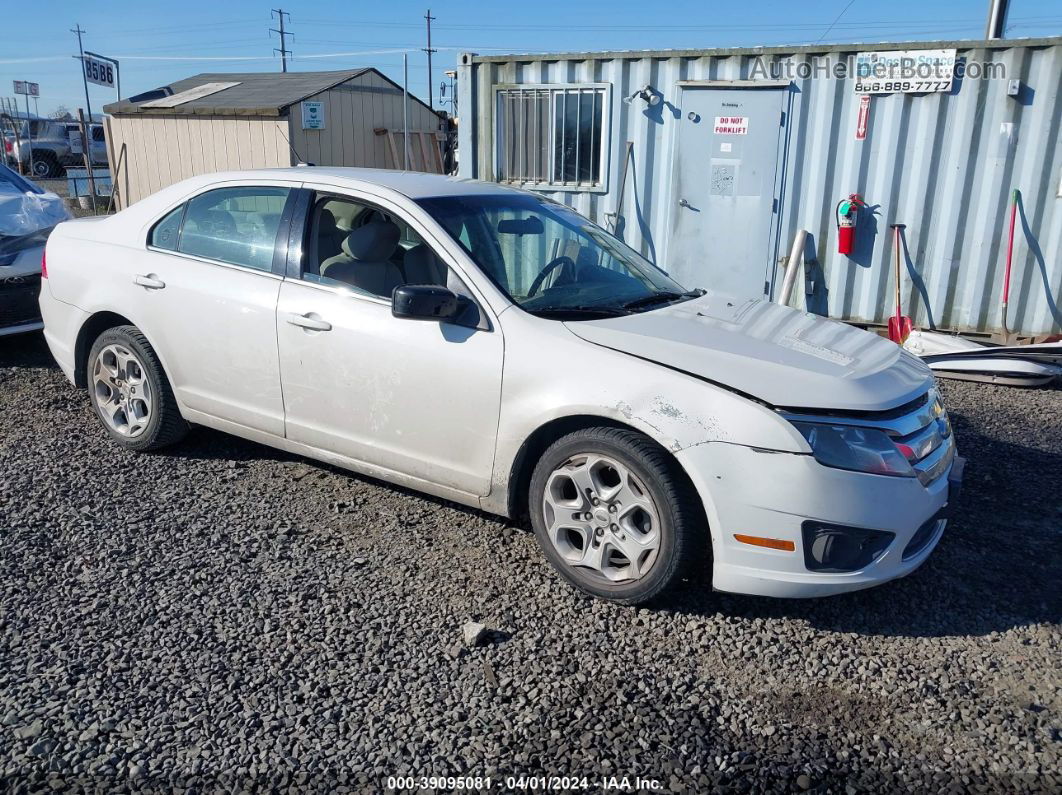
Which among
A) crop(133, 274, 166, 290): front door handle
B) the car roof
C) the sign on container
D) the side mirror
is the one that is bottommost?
crop(133, 274, 166, 290): front door handle

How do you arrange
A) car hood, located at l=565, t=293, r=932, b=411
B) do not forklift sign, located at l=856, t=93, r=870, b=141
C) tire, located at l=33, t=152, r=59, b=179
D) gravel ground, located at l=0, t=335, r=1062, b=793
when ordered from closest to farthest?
1. gravel ground, located at l=0, t=335, r=1062, b=793
2. car hood, located at l=565, t=293, r=932, b=411
3. do not forklift sign, located at l=856, t=93, r=870, b=141
4. tire, located at l=33, t=152, r=59, b=179

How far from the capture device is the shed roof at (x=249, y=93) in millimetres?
16281

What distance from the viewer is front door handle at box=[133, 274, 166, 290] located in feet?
15.1

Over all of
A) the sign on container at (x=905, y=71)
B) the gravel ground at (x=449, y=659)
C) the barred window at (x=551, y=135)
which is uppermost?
the sign on container at (x=905, y=71)

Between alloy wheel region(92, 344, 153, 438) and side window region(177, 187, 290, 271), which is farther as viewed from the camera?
alloy wheel region(92, 344, 153, 438)

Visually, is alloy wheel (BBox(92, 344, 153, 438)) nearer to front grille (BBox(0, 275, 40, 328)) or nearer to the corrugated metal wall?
front grille (BBox(0, 275, 40, 328))

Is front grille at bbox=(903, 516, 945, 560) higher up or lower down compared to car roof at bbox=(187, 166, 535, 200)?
lower down

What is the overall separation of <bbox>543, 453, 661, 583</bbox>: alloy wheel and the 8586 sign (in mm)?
17263

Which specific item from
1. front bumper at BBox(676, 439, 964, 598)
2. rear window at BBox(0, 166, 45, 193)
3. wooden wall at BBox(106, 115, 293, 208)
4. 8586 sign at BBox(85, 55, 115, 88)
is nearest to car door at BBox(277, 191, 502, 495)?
front bumper at BBox(676, 439, 964, 598)

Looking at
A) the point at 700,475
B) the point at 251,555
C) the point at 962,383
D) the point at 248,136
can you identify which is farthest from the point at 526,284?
the point at 248,136

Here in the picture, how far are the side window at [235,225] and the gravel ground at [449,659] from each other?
1.23 meters

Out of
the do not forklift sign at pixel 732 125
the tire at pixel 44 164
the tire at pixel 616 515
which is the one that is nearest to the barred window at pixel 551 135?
the do not forklift sign at pixel 732 125

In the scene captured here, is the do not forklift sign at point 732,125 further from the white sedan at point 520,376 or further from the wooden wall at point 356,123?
the wooden wall at point 356,123

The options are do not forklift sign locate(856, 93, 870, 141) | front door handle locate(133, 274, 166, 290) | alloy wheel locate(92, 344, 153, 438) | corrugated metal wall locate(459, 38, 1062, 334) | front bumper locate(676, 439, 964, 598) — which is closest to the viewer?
front bumper locate(676, 439, 964, 598)
